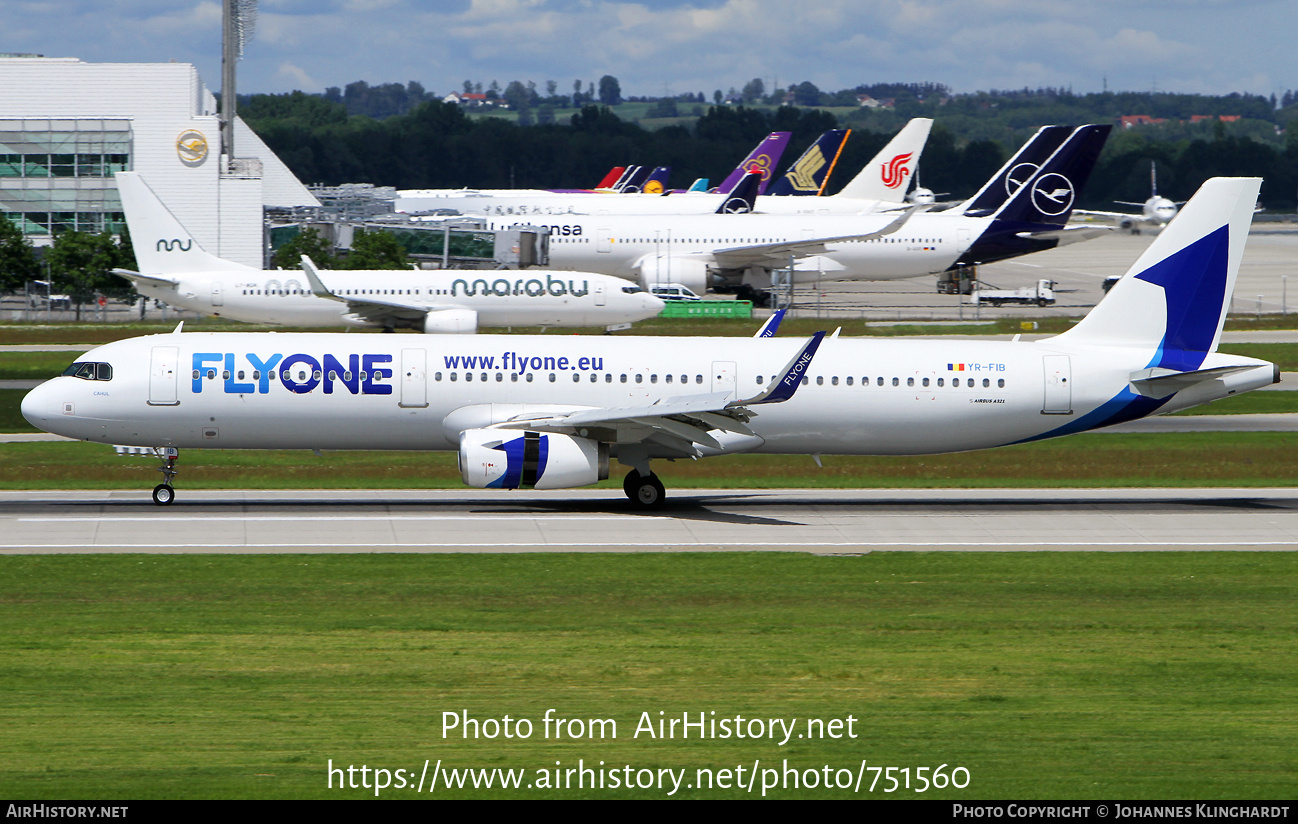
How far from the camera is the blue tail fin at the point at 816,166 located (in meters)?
140

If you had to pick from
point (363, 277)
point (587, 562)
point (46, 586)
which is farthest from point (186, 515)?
point (363, 277)

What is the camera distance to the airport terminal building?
99.3m

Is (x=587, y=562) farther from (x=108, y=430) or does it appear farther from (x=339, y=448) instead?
(x=108, y=430)

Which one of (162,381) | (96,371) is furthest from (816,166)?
(96,371)

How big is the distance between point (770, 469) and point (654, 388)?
8454mm

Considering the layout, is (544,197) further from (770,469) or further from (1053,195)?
(770,469)


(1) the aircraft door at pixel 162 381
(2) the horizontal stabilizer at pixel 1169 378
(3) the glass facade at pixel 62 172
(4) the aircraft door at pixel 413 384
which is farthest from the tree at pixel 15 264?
(2) the horizontal stabilizer at pixel 1169 378

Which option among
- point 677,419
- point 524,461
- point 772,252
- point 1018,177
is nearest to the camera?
point 524,461

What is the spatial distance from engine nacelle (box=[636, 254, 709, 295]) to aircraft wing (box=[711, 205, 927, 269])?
4.95 feet

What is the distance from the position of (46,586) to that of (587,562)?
9.66 m

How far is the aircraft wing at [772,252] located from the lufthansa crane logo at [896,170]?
99.0 feet

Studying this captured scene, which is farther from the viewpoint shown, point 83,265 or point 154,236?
point 83,265

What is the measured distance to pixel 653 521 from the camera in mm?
31984

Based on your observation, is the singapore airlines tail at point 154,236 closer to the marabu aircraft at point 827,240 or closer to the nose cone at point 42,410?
the marabu aircraft at point 827,240
